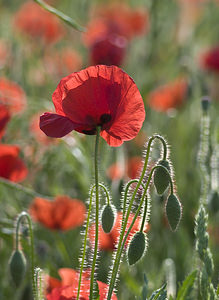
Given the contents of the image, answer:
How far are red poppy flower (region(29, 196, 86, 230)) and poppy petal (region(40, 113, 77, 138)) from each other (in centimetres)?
67

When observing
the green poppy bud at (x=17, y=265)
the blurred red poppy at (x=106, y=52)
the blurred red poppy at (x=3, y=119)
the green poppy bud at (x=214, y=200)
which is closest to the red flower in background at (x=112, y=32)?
the blurred red poppy at (x=106, y=52)

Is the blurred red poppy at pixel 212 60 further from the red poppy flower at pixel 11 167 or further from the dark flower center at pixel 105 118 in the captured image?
the dark flower center at pixel 105 118

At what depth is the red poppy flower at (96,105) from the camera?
0.75m

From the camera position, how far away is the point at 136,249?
0.77 metres

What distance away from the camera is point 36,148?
1720 mm

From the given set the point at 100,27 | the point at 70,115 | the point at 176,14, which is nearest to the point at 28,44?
the point at 100,27

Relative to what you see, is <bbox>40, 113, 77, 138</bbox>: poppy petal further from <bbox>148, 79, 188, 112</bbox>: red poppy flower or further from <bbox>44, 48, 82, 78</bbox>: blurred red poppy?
<bbox>44, 48, 82, 78</bbox>: blurred red poppy

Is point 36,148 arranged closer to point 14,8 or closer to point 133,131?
point 133,131

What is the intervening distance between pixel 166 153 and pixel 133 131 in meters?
0.07

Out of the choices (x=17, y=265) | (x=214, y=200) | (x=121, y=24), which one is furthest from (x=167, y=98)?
(x=17, y=265)

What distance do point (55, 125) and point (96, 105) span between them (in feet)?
0.20

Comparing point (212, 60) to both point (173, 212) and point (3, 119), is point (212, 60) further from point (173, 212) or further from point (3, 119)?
point (173, 212)

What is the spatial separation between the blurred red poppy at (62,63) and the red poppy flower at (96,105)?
1.84m

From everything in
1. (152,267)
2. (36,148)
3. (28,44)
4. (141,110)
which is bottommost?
(152,267)
